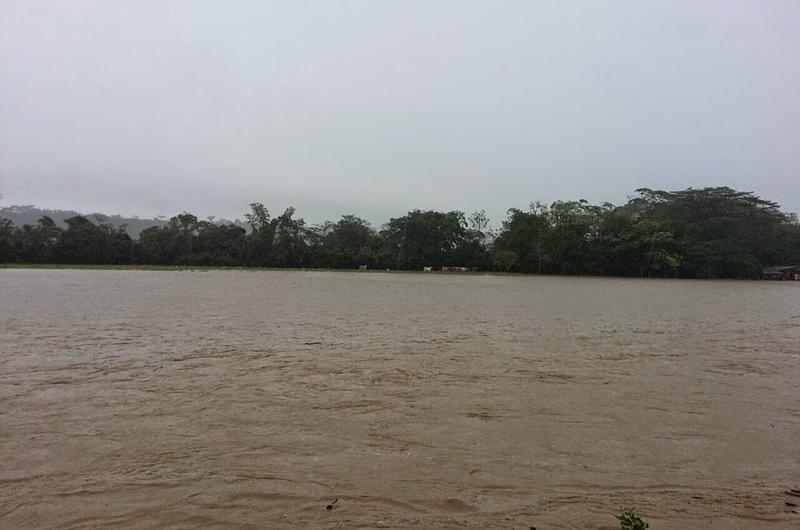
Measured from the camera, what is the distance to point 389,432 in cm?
515

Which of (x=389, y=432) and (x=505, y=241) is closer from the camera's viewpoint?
(x=389, y=432)

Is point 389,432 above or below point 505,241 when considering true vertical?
below

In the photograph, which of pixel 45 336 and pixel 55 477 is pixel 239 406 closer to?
pixel 55 477

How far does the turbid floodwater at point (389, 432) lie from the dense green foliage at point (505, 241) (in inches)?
2084

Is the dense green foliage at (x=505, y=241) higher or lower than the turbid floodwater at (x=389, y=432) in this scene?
higher

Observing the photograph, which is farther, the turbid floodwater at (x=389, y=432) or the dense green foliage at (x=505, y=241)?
the dense green foliage at (x=505, y=241)

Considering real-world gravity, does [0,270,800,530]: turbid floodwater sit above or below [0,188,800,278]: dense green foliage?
below

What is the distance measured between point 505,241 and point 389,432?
63.3m

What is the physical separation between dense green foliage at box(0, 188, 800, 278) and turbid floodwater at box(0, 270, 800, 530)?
52945 millimetres

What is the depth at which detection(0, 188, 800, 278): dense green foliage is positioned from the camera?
58812 millimetres

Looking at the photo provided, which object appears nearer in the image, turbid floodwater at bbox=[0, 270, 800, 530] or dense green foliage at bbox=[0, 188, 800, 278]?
turbid floodwater at bbox=[0, 270, 800, 530]

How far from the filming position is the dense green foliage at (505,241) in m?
58.8

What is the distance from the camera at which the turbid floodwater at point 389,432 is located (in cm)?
353

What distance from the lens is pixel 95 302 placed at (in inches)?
719
